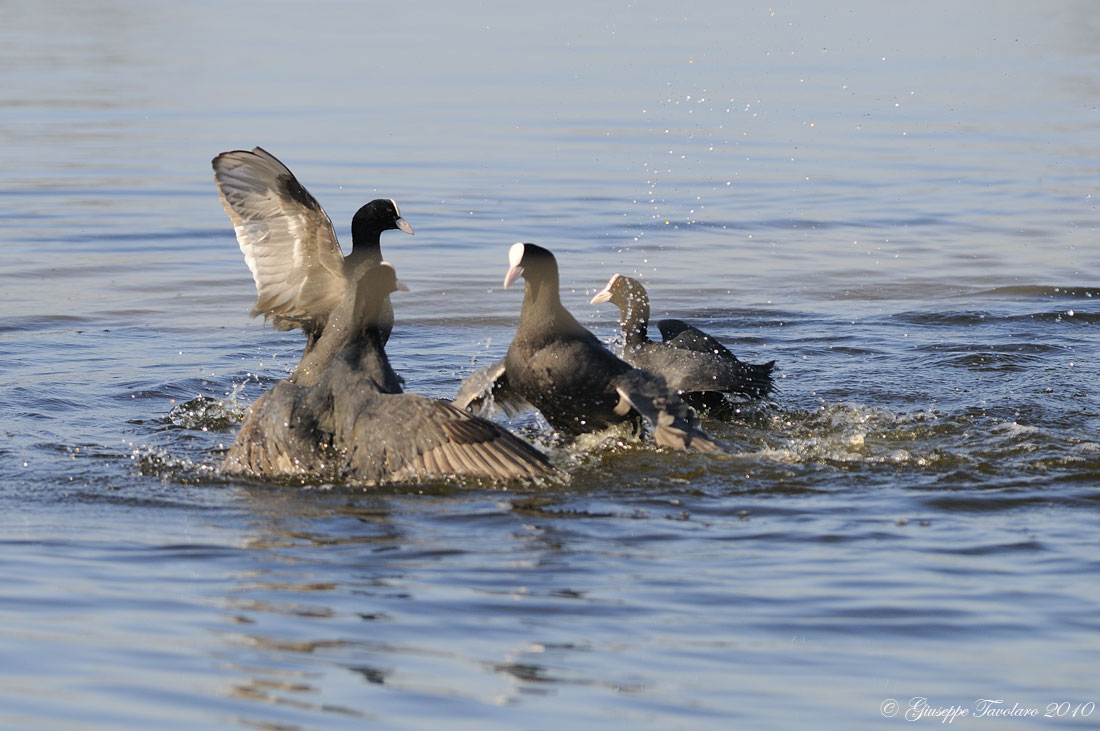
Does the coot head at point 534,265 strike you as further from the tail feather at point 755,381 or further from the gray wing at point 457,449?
the tail feather at point 755,381

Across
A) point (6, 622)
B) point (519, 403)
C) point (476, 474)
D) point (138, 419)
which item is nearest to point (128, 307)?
point (138, 419)

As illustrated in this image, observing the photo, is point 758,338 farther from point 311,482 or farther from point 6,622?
point 6,622

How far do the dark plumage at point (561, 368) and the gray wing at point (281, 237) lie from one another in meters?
0.95

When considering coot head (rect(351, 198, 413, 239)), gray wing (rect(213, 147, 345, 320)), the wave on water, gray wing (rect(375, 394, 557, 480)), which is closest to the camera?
gray wing (rect(375, 394, 557, 480))

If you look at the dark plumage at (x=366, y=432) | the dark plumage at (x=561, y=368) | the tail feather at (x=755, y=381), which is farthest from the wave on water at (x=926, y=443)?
the dark plumage at (x=366, y=432)

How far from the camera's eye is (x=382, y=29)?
22.8 metres

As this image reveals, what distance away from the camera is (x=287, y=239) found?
274 inches

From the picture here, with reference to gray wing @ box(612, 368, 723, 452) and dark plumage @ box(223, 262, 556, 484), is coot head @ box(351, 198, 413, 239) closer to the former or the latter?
dark plumage @ box(223, 262, 556, 484)

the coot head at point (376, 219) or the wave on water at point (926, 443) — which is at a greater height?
the coot head at point (376, 219)

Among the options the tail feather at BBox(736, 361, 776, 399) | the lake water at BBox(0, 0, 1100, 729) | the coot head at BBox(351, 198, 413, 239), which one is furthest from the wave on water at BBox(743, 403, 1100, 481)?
the coot head at BBox(351, 198, 413, 239)

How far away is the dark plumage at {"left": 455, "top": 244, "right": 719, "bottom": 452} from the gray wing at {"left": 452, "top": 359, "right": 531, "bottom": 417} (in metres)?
0.07

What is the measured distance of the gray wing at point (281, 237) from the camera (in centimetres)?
686

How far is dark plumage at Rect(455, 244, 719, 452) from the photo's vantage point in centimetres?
629

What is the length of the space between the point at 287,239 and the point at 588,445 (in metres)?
1.73
